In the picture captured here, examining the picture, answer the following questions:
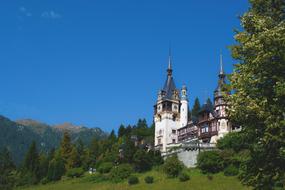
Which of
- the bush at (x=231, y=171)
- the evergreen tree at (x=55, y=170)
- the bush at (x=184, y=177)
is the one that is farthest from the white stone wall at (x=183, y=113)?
the bush at (x=231, y=171)

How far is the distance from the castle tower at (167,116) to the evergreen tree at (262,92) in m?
75.0

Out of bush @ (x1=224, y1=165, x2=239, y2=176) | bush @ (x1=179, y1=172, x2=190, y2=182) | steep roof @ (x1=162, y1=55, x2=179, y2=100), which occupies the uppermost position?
steep roof @ (x1=162, y1=55, x2=179, y2=100)

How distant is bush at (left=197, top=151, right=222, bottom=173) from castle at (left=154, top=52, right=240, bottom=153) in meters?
14.6

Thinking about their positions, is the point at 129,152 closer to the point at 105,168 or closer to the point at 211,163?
the point at 105,168

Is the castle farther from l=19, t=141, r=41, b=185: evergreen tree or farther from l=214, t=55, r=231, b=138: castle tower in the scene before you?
l=19, t=141, r=41, b=185: evergreen tree

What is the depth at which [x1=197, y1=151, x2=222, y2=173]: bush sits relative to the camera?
230ft

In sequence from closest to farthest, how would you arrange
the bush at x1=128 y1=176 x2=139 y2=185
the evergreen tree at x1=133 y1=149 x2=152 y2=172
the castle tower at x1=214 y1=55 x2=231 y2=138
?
1. the bush at x1=128 y1=176 x2=139 y2=185
2. the evergreen tree at x1=133 y1=149 x2=152 y2=172
3. the castle tower at x1=214 y1=55 x2=231 y2=138

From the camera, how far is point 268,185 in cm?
2195

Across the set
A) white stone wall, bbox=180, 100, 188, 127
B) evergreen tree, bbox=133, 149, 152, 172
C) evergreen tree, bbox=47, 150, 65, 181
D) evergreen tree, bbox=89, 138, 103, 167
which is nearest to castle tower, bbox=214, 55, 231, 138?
evergreen tree, bbox=133, 149, 152, 172

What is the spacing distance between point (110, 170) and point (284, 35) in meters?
68.4

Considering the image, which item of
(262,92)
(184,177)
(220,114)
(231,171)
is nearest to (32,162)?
(220,114)

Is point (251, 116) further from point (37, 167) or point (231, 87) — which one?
point (37, 167)

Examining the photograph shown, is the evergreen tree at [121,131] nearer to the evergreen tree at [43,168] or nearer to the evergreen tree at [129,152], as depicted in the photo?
the evergreen tree at [43,168]

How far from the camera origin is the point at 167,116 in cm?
10044
